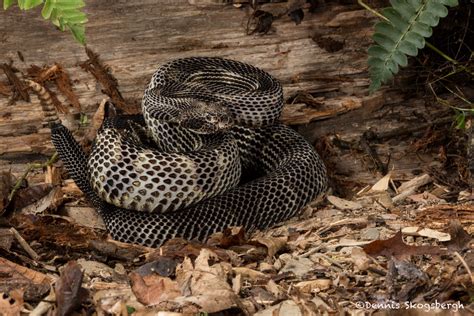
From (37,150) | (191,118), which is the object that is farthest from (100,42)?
(191,118)

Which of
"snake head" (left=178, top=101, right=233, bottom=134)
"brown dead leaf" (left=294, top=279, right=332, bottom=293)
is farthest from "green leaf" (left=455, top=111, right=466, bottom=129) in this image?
"brown dead leaf" (left=294, top=279, right=332, bottom=293)

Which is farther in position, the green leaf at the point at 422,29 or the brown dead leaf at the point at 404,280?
the green leaf at the point at 422,29

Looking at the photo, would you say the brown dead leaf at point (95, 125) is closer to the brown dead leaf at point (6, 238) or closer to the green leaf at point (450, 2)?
the brown dead leaf at point (6, 238)

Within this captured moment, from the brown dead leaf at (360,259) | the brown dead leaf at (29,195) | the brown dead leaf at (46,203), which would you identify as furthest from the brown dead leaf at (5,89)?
the brown dead leaf at (360,259)

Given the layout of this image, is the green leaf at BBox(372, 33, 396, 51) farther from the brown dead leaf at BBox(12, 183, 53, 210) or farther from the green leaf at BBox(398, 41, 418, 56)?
the brown dead leaf at BBox(12, 183, 53, 210)

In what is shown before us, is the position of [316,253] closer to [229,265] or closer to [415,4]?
[229,265]

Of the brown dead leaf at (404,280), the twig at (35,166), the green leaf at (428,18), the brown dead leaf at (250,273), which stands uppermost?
the green leaf at (428,18)

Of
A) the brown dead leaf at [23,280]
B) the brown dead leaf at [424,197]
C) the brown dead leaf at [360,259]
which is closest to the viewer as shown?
the brown dead leaf at [23,280]
